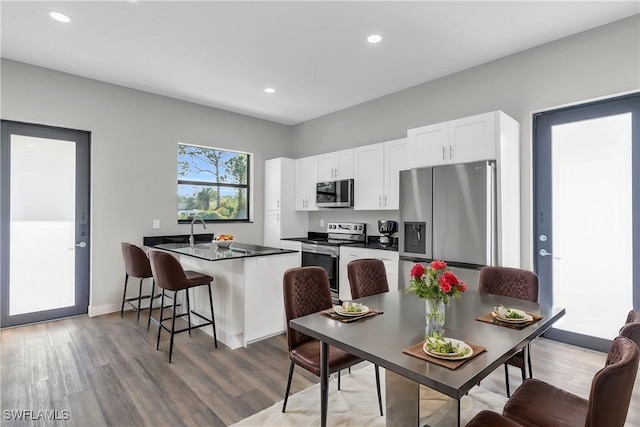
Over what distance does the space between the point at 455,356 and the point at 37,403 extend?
2.71 metres

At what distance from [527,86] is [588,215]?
4.56 feet

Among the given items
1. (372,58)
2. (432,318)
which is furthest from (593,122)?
(432,318)

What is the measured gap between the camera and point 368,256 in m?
4.26

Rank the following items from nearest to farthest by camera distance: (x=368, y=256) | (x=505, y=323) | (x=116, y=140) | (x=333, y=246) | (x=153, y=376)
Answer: (x=505, y=323) → (x=153, y=376) → (x=368, y=256) → (x=116, y=140) → (x=333, y=246)

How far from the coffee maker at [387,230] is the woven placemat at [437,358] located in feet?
10.1

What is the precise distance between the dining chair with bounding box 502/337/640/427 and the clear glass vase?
1.44 ft

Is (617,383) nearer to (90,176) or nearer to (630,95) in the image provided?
(630,95)

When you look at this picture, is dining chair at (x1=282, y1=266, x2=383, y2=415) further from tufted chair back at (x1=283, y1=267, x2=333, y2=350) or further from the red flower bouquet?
the red flower bouquet

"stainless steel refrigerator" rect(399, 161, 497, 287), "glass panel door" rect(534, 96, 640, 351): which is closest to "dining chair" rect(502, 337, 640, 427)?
"stainless steel refrigerator" rect(399, 161, 497, 287)

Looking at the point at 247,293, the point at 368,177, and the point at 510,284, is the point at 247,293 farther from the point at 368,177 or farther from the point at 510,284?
the point at 368,177

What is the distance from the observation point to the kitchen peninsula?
10.6 ft

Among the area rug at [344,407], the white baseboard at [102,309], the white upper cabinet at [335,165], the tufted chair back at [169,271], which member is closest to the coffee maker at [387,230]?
the white upper cabinet at [335,165]

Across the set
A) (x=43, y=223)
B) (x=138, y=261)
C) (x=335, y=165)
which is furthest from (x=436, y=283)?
(x=43, y=223)

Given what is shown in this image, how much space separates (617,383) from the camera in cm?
102
